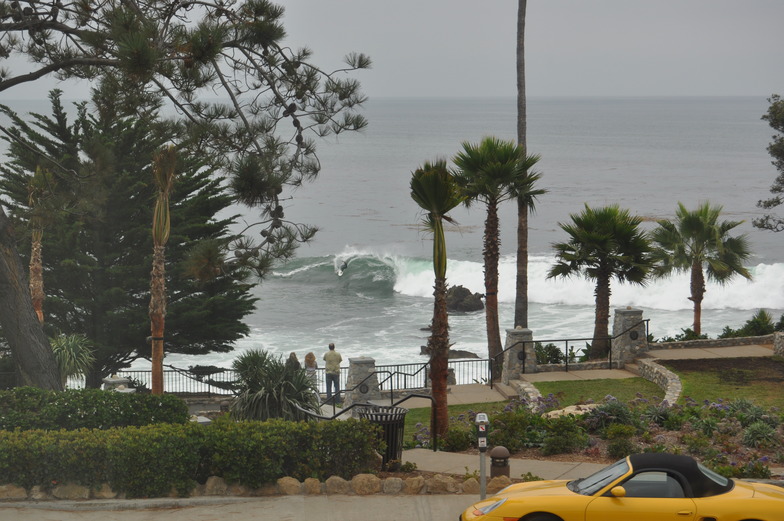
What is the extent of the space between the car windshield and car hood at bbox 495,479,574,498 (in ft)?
0.31

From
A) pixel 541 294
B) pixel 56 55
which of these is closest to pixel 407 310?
pixel 541 294

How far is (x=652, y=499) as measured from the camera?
895 centimetres

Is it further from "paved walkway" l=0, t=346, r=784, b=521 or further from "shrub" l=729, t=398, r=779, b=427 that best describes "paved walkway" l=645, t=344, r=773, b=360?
"paved walkway" l=0, t=346, r=784, b=521

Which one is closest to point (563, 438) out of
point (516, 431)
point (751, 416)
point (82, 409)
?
point (516, 431)

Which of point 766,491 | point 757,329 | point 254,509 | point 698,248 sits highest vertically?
point 698,248

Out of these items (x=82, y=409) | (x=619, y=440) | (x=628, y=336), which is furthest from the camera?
(x=628, y=336)

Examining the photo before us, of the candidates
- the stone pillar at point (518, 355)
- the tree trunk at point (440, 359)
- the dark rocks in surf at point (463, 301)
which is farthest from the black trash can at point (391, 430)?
the dark rocks in surf at point (463, 301)

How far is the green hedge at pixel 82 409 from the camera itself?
12.6 m

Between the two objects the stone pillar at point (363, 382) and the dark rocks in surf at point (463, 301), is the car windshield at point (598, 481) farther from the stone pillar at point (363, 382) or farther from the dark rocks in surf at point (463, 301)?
the dark rocks in surf at point (463, 301)

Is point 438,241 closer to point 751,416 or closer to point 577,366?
point 751,416

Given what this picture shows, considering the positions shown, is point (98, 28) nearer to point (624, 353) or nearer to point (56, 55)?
point (56, 55)

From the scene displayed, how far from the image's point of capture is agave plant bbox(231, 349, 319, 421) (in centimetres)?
1608

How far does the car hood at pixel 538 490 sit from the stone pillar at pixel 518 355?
12715mm

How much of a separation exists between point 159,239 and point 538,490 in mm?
11630
